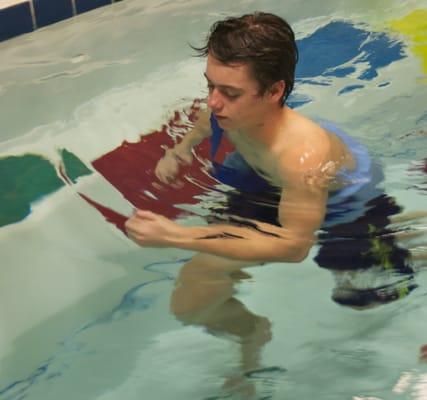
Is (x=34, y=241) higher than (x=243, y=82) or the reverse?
the reverse

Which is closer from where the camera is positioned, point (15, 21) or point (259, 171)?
point (259, 171)

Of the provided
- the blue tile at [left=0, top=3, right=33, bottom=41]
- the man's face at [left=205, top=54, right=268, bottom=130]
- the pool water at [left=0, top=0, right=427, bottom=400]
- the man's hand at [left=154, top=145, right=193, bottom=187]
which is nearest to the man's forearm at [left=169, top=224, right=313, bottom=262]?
the pool water at [left=0, top=0, right=427, bottom=400]

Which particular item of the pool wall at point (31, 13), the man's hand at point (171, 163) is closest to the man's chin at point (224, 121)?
the man's hand at point (171, 163)

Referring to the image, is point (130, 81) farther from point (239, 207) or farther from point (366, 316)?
point (366, 316)

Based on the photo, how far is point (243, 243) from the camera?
5.18ft

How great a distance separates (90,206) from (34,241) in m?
0.17

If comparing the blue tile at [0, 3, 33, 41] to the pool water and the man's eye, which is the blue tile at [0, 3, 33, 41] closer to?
the pool water

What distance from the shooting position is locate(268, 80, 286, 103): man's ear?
1.64 m

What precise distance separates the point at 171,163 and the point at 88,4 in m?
1.45

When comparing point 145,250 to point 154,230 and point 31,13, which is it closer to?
point 154,230

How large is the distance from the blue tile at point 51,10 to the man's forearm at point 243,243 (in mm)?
1721

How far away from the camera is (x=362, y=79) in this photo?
2848 mm

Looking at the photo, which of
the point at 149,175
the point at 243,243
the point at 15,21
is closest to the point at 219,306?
the point at 243,243

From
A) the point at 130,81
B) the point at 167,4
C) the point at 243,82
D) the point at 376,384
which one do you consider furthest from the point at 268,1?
the point at 376,384
